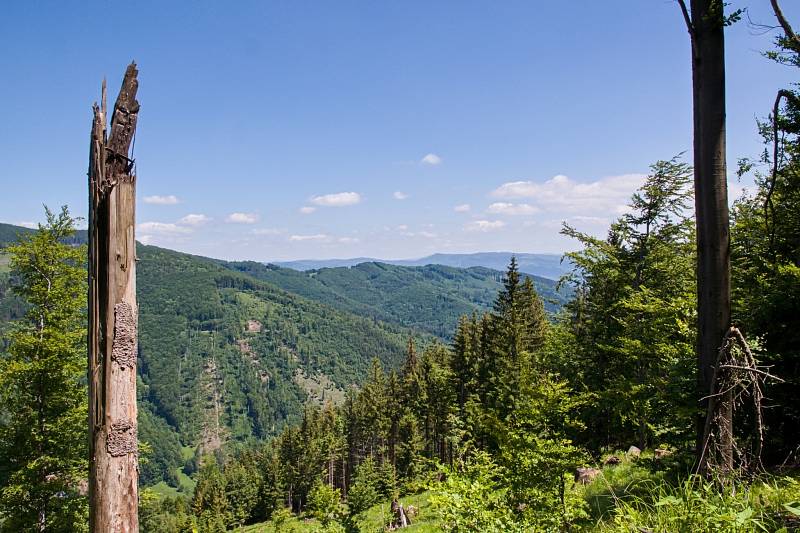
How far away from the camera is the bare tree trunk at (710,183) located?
5.20m

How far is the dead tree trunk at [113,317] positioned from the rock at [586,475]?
12.5 m

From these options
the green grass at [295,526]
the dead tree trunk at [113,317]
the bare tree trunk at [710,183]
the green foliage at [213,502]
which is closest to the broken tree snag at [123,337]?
the dead tree trunk at [113,317]

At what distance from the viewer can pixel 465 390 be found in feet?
112

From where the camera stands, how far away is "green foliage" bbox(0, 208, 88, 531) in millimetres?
13914

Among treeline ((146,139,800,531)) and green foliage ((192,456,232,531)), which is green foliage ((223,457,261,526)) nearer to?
green foliage ((192,456,232,531))

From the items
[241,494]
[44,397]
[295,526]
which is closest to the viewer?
[44,397]

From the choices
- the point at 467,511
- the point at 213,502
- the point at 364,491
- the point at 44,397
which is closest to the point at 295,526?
the point at 364,491

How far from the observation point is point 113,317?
369cm

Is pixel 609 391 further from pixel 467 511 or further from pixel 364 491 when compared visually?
pixel 364 491

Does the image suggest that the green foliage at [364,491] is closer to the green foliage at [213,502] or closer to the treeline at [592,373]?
the treeline at [592,373]

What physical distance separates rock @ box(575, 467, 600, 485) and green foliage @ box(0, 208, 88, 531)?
15.7 meters

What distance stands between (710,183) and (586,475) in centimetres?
1070

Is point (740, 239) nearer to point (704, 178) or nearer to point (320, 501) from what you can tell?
point (704, 178)

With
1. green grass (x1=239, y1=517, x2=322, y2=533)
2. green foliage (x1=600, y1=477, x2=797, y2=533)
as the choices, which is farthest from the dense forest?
green grass (x1=239, y1=517, x2=322, y2=533)
